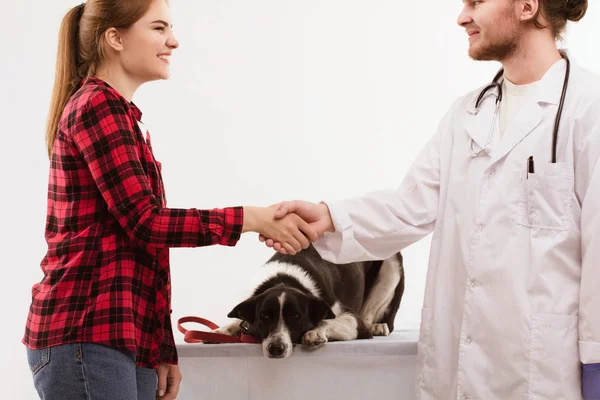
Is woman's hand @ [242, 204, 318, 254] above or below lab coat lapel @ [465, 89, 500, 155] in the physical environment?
below

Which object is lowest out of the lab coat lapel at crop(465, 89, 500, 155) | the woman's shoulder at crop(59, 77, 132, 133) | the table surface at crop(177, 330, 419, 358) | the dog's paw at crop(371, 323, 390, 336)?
the dog's paw at crop(371, 323, 390, 336)

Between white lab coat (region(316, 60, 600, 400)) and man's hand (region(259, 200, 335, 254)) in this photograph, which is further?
man's hand (region(259, 200, 335, 254))

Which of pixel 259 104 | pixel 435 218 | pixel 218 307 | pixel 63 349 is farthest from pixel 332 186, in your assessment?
pixel 63 349

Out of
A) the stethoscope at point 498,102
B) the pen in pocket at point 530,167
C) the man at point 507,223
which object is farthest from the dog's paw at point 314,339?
the pen in pocket at point 530,167

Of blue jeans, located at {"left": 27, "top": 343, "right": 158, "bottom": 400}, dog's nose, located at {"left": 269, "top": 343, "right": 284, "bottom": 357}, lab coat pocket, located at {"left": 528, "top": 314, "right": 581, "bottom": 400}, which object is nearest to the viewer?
blue jeans, located at {"left": 27, "top": 343, "right": 158, "bottom": 400}

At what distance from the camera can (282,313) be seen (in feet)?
7.88

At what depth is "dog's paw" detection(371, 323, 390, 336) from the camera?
265 cm

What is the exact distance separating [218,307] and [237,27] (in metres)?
1.51

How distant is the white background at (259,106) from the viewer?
3578 millimetres

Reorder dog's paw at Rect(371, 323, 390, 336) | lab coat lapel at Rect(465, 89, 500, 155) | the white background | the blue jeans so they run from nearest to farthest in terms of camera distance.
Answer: the blue jeans < lab coat lapel at Rect(465, 89, 500, 155) < dog's paw at Rect(371, 323, 390, 336) < the white background

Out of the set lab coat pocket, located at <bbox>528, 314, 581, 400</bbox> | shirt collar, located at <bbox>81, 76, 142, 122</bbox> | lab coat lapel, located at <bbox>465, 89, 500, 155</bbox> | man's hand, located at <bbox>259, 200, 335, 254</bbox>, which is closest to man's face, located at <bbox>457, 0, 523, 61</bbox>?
lab coat lapel, located at <bbox>465, 89, 500, 155</bbox>

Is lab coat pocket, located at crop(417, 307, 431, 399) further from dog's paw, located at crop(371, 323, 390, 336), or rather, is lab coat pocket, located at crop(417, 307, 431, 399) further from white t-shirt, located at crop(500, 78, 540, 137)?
dog's paw, located at crop(371, 323, 390, 336)

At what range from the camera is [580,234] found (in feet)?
5.44

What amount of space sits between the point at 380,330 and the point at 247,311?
547mm
